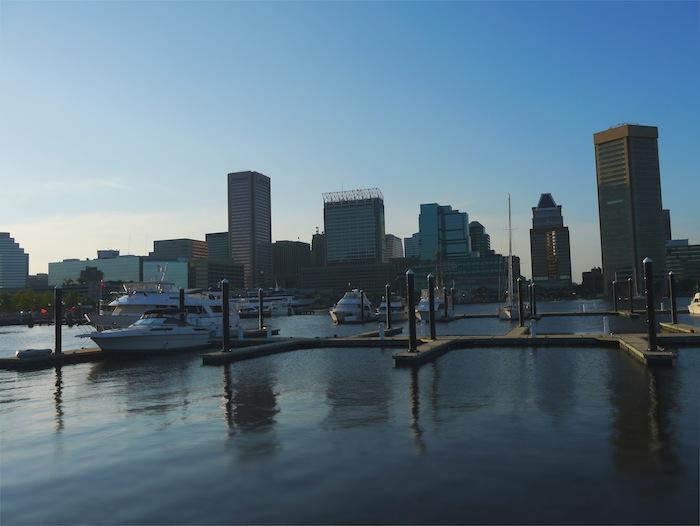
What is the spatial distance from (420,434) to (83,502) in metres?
8.67

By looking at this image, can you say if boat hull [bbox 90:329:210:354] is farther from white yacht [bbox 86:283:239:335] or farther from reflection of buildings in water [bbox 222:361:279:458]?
reflection of buildings in water [bbox 222:361:279:458]

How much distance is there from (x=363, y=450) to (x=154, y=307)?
48.5 meters

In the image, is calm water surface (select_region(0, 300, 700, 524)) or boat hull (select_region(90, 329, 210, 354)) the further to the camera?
boat hull (select_region(90, 329, 210, 354))

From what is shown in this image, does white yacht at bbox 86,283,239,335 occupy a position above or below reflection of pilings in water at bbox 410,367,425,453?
above

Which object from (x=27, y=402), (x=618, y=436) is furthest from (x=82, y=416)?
(x=618, y=436)

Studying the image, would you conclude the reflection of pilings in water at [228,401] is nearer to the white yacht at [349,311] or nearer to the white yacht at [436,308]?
the white yacht at [436,308]

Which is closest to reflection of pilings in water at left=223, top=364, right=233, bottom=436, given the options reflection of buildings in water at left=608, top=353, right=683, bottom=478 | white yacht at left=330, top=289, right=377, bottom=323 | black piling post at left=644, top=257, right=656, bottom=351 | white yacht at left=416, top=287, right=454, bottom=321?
reflection of buildings in water at left=608, top=353, right=683, bottom=478

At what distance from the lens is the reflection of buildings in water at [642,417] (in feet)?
43.2

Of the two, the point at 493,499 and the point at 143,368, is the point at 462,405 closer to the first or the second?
the point at 493,499

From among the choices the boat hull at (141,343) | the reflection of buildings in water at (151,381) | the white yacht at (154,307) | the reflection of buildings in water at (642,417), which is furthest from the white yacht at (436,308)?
the reflection of buildings in water at (642,417)

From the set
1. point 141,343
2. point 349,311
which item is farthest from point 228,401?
point 349,311

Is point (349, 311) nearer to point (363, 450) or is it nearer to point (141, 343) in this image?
point (141, 343)

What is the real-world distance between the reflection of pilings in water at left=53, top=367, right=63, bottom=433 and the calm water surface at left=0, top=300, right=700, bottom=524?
0.53ft

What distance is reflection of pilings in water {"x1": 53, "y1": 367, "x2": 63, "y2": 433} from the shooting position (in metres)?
19.5
